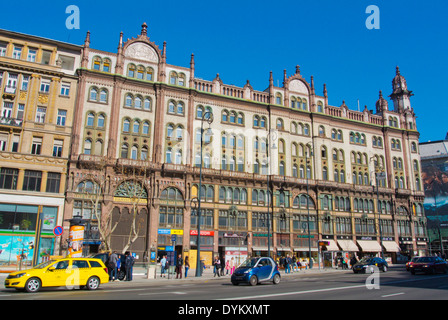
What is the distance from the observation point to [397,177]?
66.3 meters

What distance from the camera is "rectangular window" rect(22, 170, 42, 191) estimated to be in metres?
40.4

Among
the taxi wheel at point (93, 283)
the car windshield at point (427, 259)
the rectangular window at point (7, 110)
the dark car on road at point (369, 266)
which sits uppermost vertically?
the rectangular window at point (7, 110)

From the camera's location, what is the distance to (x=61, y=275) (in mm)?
18781

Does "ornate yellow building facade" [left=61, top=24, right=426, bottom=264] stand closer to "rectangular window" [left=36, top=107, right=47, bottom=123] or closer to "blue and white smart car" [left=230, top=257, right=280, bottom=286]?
"rectangular window" [left=36, top=107, right=47, bottom=123]

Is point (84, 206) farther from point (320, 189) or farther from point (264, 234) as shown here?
point (320, 189)

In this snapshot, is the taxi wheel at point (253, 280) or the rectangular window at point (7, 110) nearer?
the taxi wheel at point (253, 280)

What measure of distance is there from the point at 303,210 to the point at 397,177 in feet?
71.5

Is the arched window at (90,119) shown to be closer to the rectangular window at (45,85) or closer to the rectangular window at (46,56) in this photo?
the rectangular window at (45,85)

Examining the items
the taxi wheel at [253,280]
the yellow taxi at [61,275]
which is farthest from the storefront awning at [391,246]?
the yellow taxi at [61,275]

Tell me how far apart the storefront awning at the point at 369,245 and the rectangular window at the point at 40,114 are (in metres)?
47.0

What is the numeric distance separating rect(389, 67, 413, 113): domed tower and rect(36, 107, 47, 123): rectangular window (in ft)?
197

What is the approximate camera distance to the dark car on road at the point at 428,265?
29016mm

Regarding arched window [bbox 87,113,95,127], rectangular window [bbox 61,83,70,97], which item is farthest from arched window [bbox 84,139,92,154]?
rectangular window [bbox 61,83,70,97]
